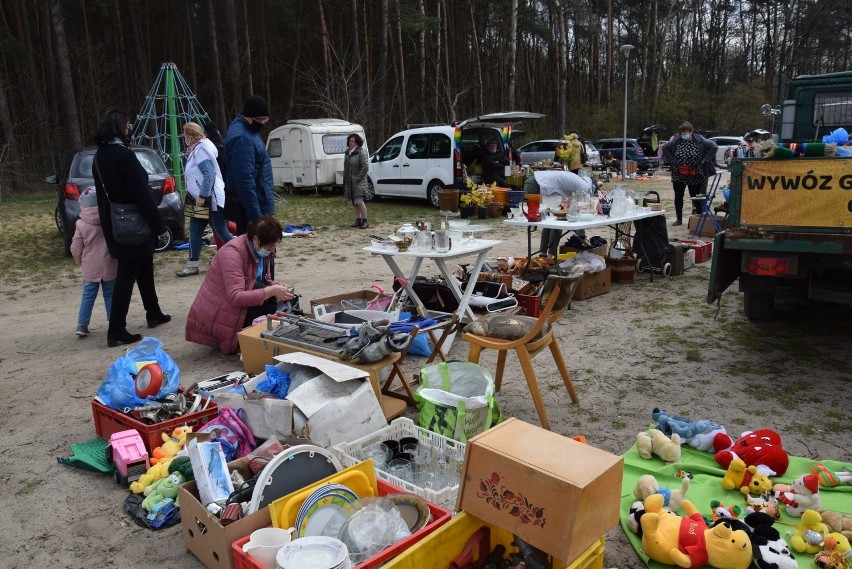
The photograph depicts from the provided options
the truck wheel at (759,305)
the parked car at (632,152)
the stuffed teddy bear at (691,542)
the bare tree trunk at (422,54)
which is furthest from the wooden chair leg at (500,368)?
the bare tree trunk at (422,54)

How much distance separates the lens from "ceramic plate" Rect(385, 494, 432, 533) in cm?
246

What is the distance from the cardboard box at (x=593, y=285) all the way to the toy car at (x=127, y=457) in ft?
14.3

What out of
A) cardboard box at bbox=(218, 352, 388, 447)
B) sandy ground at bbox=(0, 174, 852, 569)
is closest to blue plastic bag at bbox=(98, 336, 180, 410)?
sandy ground at bbox=(0, 174, 852, 569)

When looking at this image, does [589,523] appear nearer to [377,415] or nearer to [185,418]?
[377,415]

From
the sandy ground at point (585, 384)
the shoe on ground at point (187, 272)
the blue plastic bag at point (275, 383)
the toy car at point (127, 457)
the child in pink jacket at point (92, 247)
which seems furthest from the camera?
the shoe on ground at point (187, 272)

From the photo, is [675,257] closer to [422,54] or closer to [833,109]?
[833,109]

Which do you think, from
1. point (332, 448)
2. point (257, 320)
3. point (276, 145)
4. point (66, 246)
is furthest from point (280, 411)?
point (276, 145)

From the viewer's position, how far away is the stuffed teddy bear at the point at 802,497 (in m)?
2.79

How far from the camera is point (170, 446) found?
3.33 metres

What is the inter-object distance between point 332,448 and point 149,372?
1.29m

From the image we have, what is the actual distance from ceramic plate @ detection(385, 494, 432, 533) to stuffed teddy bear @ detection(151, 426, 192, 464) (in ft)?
4.49

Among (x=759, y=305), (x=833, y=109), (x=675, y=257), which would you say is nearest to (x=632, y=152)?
(x=675, y=257)

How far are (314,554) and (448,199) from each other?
34.3ft

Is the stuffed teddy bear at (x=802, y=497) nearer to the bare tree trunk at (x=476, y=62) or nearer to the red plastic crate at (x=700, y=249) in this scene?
the red plastic crate at (x=700, y=249)
